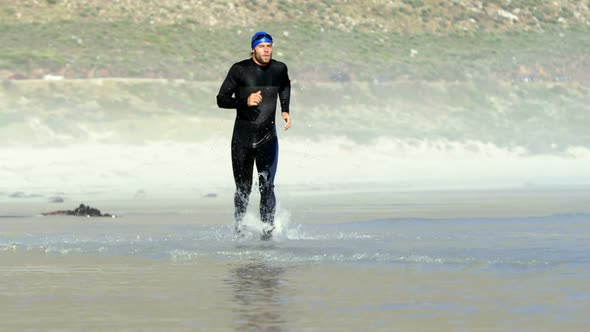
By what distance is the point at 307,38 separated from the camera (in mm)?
50531

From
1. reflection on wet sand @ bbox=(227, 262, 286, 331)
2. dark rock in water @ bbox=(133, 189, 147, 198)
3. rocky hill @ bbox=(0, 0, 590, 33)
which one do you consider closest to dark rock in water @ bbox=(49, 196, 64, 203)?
dark rock in water @ bbox=(133, 189, 147, 198)

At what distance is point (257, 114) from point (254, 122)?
0.07m

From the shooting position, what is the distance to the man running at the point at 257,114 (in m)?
14.3

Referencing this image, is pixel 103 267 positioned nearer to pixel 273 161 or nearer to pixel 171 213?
pixel 273 161

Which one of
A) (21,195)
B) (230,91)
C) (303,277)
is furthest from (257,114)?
(21,195)

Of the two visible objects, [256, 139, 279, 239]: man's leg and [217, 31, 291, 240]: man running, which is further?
[256, 139, 279, 239]: man's leg

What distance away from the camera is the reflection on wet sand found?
863 centimetres

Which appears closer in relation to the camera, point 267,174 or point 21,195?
point 267,174

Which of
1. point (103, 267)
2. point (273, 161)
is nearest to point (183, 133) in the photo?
point (273, 161)

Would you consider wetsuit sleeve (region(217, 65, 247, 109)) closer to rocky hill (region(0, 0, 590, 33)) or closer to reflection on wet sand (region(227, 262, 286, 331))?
reflection on wet sand (region(227, 262, 286, 331))

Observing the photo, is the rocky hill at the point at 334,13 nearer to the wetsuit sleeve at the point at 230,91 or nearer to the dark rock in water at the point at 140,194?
the dark rock in water at the point at 140,194

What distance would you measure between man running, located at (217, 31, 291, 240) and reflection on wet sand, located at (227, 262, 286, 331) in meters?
2.68

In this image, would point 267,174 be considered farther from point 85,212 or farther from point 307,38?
point 307,38

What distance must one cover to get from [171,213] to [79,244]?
17.8 ft
